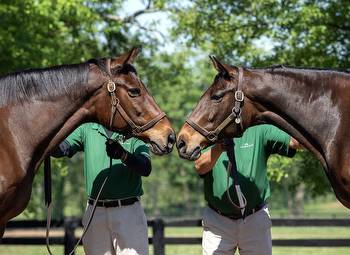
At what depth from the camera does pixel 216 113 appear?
228 inches

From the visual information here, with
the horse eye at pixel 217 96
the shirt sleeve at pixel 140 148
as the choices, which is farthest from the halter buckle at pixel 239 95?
the shirt sleeve at pixel 140 148

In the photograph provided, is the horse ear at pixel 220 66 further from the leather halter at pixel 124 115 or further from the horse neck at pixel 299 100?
the leather halter at pixel 124 115

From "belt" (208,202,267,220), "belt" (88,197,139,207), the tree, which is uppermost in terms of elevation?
the tree

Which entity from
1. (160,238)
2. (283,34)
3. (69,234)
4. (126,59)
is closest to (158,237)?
(160,238)

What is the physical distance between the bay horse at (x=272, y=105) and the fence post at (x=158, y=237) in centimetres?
530

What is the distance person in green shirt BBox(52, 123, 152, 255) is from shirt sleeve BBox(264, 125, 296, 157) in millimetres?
1114

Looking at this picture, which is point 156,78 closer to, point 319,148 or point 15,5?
point 15,5

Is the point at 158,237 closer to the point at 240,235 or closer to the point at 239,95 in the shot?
the point at 240,235

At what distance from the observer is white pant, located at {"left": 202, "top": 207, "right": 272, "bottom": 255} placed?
6.27 m

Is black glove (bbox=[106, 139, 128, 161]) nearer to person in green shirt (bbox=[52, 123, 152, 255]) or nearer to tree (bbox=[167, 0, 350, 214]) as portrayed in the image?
person in green shirt (bbox=[52, 123, 152, 255])

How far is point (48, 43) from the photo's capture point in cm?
1494

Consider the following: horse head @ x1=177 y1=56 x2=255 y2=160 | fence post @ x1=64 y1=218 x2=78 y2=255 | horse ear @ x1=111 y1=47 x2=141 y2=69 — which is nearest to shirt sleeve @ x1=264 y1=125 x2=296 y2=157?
horse head @ x1=177 y1=56 x2=255 y2=160

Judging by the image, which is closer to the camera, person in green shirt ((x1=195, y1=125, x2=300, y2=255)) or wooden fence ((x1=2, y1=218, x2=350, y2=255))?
person in green shirt ((x1=195, y1=125, x2=300, y2=255))

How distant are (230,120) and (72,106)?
1306 mm
